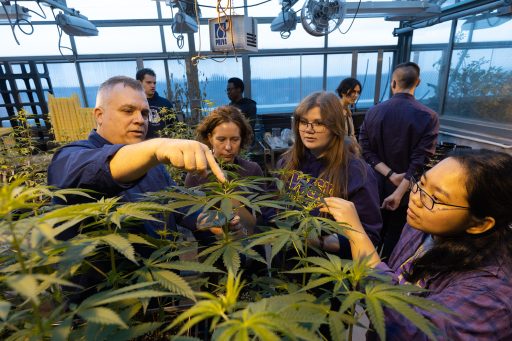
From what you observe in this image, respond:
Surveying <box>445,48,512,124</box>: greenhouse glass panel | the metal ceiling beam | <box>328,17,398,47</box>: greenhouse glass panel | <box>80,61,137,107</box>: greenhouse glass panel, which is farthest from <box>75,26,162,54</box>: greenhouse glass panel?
<box>445,48,512,124</box>: greenhouse glass panel

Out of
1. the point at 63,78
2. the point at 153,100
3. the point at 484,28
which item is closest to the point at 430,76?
the point at 484,28

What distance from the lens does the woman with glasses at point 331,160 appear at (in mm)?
1172

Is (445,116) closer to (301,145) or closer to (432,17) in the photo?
(432,17)

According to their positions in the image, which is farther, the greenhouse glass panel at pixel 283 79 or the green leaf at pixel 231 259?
the greenhouse glass panel at pixel 283 79

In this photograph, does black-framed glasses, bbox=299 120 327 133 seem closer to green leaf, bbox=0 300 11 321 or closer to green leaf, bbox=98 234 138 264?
green leaf, bbox=98 234 138 264

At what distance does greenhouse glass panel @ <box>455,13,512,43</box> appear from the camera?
3367 millimetres

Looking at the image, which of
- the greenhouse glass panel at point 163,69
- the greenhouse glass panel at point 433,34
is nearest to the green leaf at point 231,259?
the greenhouse glass panel at point 163,69

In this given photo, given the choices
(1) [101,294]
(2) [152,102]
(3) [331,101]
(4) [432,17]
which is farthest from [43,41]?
(4) [432,17]

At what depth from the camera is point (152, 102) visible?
3012 mm

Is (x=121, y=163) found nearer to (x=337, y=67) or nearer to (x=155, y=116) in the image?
(x=155, y=116)

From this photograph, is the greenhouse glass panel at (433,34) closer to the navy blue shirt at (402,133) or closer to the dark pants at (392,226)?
the navy blue shirt at (402,133)

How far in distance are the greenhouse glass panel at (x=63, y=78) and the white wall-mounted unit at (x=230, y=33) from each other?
4.34m

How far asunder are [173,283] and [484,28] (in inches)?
200

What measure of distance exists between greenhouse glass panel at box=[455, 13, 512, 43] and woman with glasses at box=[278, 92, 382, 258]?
142 inches
